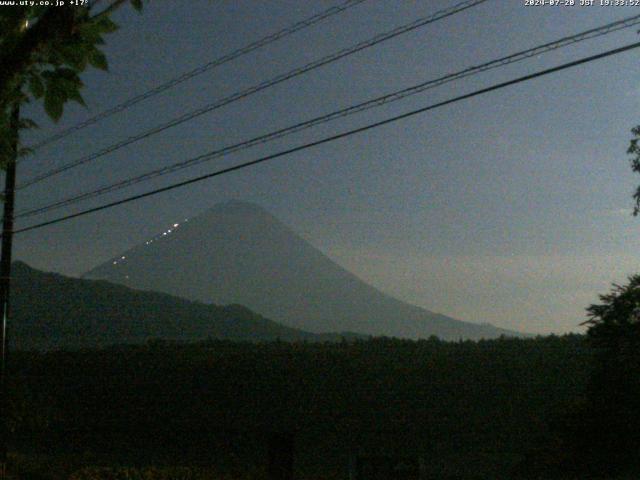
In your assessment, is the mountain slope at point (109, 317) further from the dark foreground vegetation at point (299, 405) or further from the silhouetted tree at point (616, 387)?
the silhouetted tree at point (616, 387)

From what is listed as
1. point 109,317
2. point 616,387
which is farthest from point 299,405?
point 109,317

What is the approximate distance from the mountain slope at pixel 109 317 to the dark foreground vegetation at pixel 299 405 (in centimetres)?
5076

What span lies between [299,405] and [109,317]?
73163 millimetres

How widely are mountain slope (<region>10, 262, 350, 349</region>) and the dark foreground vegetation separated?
5076 centimetres

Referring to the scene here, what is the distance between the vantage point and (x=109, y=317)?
100m

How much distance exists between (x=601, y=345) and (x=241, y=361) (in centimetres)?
2567

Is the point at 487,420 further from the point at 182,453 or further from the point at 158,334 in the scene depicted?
the point at 158,334

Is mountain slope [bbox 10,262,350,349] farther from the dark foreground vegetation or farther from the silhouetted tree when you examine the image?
the silhouetted tree

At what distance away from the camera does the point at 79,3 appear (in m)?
4.06

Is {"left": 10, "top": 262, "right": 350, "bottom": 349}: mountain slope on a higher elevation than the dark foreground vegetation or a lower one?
higher

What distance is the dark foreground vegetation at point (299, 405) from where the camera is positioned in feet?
69.2

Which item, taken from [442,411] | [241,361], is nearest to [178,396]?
[241,361]

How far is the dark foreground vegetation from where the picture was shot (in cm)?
2108

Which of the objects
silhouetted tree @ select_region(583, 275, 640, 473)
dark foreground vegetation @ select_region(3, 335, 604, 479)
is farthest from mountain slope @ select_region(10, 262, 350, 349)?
silhouetted tree @ select_region(583, 275, 640, 473)
